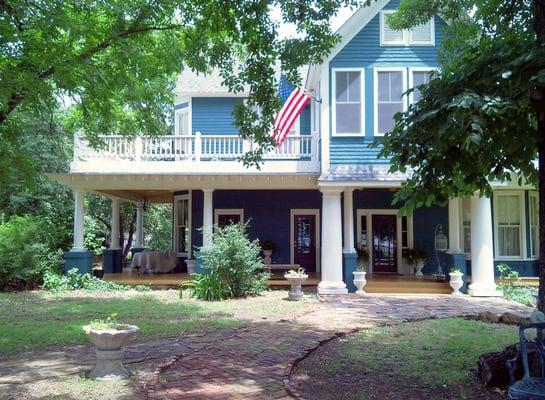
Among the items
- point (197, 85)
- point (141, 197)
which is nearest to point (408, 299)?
point (197, 85)

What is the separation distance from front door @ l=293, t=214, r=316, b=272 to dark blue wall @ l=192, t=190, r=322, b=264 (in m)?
0.31

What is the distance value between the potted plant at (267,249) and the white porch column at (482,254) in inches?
265

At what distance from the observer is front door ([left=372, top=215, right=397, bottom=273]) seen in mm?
17781

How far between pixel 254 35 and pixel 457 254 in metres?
9.81

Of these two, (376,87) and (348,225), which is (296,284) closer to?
(348,225)

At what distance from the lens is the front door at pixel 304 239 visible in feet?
61.0

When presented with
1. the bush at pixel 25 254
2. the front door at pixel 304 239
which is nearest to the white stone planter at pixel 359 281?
the front door at pixel 304 239

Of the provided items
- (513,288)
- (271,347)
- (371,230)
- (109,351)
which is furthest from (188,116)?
(109,351)

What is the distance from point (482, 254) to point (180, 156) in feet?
30.1

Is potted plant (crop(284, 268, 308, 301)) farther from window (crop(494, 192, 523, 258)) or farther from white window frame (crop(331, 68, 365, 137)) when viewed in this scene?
window (crop(494, 192, 523, 258))

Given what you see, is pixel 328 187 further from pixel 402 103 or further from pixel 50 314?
pixel 50 314

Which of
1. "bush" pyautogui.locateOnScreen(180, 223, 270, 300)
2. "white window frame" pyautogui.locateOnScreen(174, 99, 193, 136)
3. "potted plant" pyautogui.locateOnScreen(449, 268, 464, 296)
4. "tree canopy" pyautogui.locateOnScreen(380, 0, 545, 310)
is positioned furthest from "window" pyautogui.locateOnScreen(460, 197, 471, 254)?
"tree canopy" pyautogui.locateOnScreen(380, 0, 545, 310)

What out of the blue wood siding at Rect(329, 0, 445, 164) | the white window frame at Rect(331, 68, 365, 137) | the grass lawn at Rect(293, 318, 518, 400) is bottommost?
the grass lawn at Rect(293, 318, 518, 400)

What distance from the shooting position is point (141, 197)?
21.7 meters
